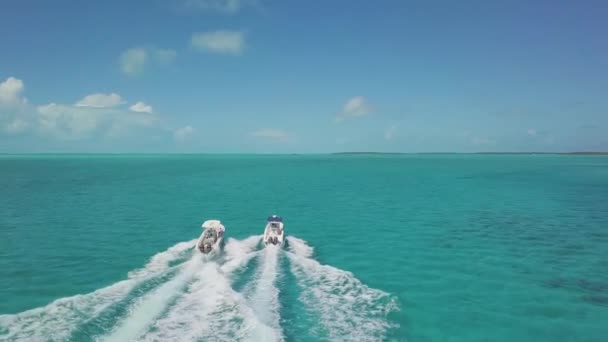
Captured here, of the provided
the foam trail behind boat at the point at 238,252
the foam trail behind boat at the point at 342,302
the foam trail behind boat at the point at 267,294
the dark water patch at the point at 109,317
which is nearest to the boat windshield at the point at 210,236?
the foam trail behind boat at the point at 238,252

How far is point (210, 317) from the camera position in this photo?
1564 cm

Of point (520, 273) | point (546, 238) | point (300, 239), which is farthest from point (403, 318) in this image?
point (546, 238)

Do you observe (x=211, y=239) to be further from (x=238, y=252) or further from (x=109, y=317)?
(x=109, y=317)

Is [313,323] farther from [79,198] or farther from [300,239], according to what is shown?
[79,198]

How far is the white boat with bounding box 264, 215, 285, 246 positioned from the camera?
27031mm

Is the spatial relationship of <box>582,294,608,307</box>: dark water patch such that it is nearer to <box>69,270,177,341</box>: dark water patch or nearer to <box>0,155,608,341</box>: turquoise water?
<box>0,155,608,341</box>: turquoise water

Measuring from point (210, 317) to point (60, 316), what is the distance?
261 inches

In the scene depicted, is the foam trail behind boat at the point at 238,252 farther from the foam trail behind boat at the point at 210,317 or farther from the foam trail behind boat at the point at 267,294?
the foam trail behind boat at the point at 210,317

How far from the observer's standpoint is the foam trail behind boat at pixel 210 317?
14078 millimetres


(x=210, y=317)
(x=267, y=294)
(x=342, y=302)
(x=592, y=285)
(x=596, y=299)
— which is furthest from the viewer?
(x=592, y=285)

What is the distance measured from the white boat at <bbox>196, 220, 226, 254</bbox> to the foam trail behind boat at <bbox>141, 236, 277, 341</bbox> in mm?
4302

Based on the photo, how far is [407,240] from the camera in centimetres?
3016

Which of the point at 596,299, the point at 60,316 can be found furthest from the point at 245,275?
the point at 596,299

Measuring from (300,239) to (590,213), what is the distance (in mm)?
35779
